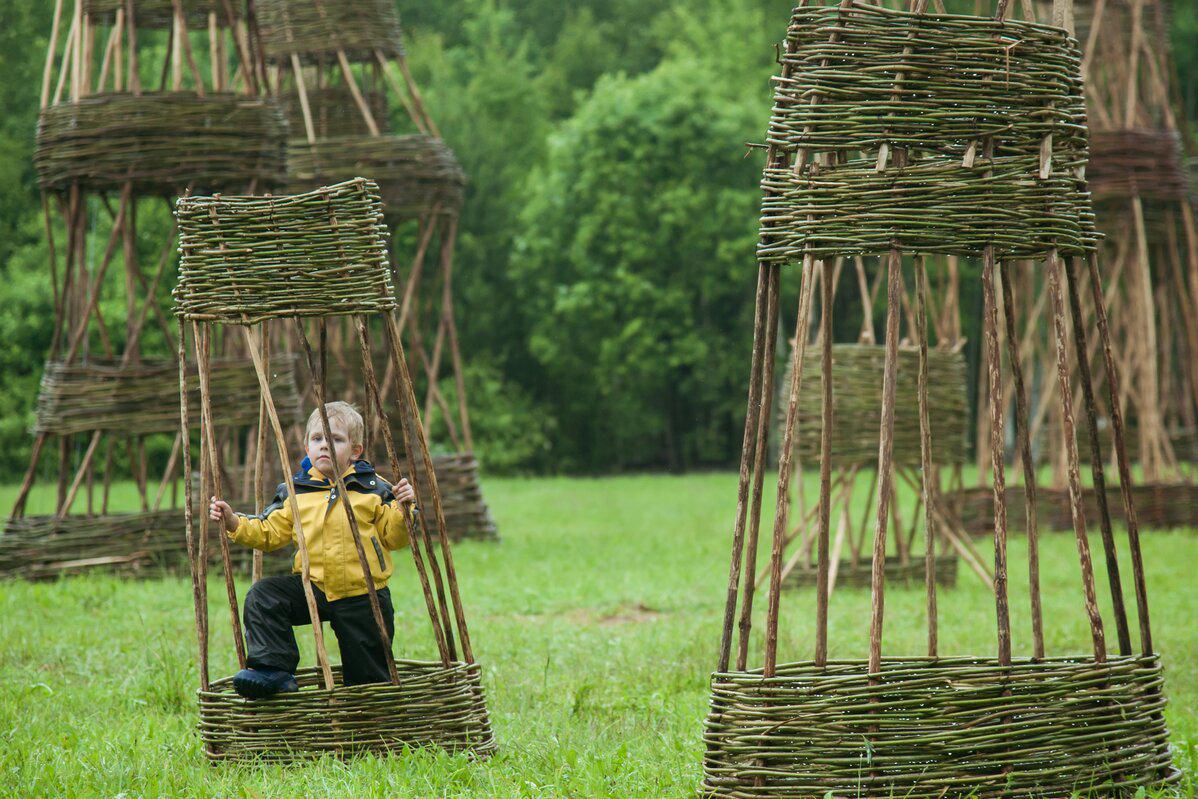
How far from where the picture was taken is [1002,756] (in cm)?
375

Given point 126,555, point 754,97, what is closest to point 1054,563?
point 126,555

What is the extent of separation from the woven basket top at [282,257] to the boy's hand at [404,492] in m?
0.61

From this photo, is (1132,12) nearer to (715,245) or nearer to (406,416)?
(406,416)

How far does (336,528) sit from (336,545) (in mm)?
60

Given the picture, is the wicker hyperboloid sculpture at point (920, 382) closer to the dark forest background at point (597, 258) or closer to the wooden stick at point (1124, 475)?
the wooden stick at point (1124, 475)

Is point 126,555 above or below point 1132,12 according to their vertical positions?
below

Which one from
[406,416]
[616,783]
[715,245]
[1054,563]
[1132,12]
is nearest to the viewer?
[616,783]

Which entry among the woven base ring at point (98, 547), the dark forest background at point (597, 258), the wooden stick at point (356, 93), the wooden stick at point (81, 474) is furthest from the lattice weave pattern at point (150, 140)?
the dark forest background at point (597, 258)

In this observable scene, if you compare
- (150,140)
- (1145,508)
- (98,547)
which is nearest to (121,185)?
(150,140)

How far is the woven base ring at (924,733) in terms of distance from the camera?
3.71 metres

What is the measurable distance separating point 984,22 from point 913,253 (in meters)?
0.71

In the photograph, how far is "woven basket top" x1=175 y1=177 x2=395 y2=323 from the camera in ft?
15.3

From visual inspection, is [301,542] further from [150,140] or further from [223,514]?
[150,140]

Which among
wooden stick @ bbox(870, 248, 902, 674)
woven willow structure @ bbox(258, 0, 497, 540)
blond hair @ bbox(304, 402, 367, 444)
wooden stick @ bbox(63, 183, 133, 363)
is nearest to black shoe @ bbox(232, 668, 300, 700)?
blond hair @ bbox(304, 402, 367, 444)
